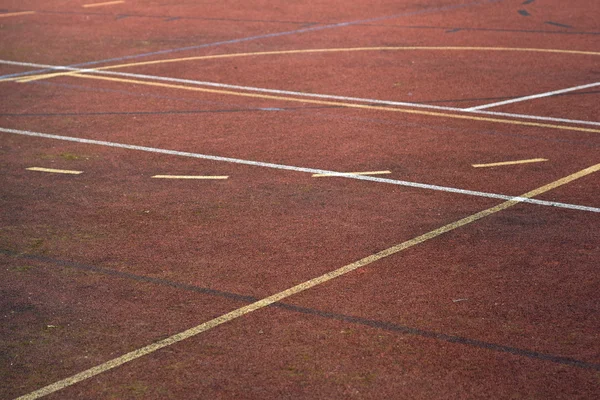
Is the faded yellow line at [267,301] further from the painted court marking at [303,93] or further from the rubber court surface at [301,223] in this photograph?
the painted court marking at [303,93]

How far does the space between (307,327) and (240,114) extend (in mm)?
6388

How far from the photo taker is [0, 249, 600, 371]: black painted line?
6.20m

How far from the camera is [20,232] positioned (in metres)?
8.59

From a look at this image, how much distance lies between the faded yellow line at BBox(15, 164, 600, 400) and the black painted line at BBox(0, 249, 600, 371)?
0.22 meters

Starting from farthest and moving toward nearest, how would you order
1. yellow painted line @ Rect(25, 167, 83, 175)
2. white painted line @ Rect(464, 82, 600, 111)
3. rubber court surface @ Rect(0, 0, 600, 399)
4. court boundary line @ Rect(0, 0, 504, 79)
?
court boundary line @ Rect(0, 0, 504, 79), white painted line @ Rect(464, 82, 600, 111), yellow painted line @ Rect(25, 167, 83, 175), rubber court surface @ Rect(0, 0, 600, 399)

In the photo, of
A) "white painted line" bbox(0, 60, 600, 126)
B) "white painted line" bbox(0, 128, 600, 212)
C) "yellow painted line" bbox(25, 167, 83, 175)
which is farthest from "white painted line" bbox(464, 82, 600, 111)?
"yellow painted line" bbox(25, 167, 83, 175)

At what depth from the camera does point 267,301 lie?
711 cm

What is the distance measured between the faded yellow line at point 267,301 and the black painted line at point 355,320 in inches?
8.7

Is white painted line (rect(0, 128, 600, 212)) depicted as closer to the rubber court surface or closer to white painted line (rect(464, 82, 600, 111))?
the rubber court surface

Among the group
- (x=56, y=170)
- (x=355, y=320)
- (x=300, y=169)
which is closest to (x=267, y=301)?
(x=355, y=320)

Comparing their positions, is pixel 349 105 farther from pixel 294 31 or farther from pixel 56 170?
pixel 294 31

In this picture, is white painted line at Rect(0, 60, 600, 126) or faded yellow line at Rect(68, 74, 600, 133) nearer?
faded yellow line at Rect(68, 74, 600, 133)

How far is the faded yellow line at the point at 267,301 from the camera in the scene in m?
5.99

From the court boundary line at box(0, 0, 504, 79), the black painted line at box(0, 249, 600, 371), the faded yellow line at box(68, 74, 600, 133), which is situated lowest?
the black painted line at box(0, 249, 600, 371)
